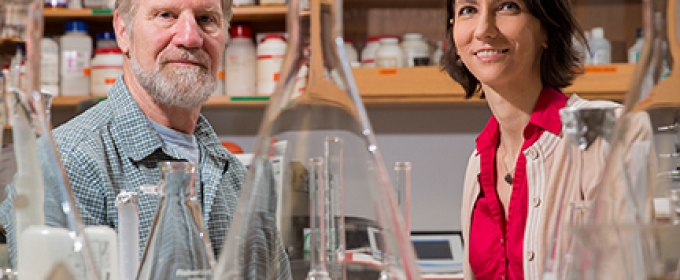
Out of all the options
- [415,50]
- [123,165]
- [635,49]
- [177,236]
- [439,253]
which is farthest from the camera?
[415,50]

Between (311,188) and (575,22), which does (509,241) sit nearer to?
(575,22)

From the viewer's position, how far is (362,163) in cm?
32

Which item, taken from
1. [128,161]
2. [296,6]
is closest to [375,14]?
[128,161]

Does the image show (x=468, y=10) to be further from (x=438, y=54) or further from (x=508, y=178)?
(x=438, y=54)

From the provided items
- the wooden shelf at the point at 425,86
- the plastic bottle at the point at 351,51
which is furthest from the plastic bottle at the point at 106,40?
the plastic bottle at the point at 351,51

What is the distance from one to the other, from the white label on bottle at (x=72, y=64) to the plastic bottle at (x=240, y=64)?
509 mm

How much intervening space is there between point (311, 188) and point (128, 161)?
912 mm

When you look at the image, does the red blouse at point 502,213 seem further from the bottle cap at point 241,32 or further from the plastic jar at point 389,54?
the bottle cap at point 241,32

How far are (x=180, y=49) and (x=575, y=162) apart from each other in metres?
1.18

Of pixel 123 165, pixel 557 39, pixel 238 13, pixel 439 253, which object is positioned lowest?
pixel 439 253

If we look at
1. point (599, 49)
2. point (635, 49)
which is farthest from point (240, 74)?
point (635, 49)

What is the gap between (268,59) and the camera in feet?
8.20

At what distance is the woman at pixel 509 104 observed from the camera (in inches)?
53.2

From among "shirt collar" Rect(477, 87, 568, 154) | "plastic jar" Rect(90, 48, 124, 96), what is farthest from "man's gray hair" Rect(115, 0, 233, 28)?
"plastic jar" Rect(90, 48, 124, 96)
